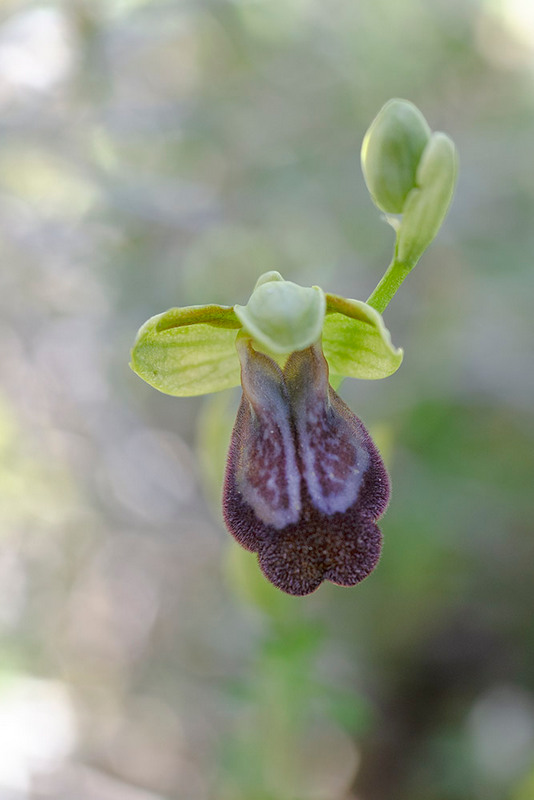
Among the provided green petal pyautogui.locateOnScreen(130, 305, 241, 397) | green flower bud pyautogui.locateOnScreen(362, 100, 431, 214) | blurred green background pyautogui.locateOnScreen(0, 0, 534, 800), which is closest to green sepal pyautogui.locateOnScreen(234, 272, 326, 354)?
green petal pyautogui.locateOnScreen(130, 305, 241, 397)

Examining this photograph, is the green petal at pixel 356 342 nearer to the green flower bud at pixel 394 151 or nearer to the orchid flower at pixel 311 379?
the orchid flower at pixel 311 379

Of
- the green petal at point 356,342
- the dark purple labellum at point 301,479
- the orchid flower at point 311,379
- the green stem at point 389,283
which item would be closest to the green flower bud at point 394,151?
the orchid flower at point 311,379

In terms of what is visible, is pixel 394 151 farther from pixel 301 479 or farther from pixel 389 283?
pixel 301 479

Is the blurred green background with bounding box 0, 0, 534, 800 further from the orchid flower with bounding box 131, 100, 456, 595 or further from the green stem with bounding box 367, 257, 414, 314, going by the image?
the green stem with bounding box 367, 257, 414, 314

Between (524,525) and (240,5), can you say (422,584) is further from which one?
(240,5)

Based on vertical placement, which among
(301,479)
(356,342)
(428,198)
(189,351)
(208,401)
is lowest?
(301,479)

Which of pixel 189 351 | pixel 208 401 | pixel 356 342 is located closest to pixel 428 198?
pixel 356 342

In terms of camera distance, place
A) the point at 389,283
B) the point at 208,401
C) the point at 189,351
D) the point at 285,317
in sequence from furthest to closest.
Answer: the point at 208,401 → the point at 189,351 → the point at 389,283 → the point at 285,317
